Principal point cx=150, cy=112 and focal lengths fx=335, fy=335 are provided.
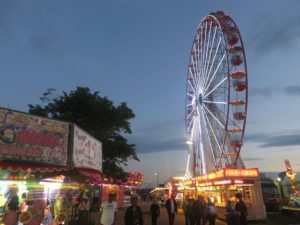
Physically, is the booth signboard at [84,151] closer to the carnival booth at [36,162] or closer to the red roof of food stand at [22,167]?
the carnival booth at [36,162]

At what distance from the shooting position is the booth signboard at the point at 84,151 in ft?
34.2

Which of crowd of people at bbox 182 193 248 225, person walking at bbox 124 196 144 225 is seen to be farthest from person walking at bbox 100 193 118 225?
crowd of people at bbox 182 193 248 225

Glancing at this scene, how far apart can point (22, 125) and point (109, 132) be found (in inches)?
629

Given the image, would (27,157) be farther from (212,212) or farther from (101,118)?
(101,118)

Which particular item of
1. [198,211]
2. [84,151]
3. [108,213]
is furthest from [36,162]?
[198,211]

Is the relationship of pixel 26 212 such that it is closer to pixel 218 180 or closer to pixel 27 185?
pixel 27 185

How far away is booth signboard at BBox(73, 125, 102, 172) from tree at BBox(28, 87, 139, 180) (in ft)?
34.0

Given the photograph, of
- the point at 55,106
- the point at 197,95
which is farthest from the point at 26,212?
the point at 197,95

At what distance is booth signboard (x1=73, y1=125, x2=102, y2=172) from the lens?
1043 cm

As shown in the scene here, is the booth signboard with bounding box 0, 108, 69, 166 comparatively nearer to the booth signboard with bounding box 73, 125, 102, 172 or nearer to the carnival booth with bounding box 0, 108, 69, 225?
the carnival booth with bounding box 0, 108, 69, 225

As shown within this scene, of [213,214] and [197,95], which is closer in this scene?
[213,214]

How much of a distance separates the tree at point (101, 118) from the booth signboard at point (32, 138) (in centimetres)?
1370

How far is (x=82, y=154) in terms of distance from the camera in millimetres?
11102

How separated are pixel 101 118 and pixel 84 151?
500 inches
